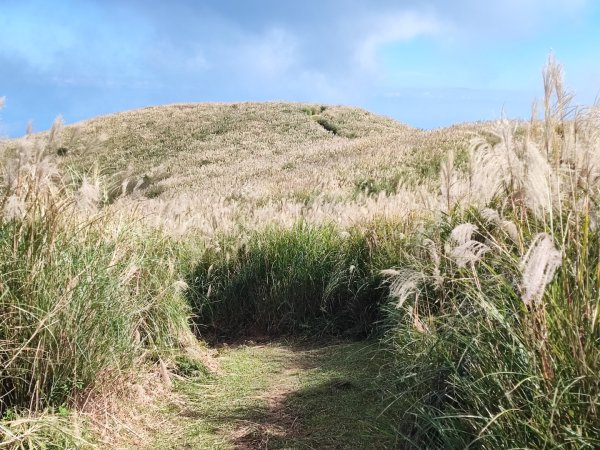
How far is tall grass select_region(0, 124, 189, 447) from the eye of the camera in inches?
120

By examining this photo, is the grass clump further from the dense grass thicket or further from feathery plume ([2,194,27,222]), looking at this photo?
feathery plume ([2,194,27,222])

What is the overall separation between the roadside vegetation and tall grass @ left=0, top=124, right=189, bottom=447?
0.01 metres

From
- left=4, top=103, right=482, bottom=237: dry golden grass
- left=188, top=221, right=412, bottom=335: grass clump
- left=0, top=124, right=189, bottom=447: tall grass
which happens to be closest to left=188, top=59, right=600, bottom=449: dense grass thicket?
left=188, top=221, right=412, bottom=335: grass clump

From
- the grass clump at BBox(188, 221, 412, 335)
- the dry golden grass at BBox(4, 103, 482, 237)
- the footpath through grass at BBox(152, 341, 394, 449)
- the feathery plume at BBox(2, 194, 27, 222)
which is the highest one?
the dry golden grass at BBox(4, 103, 482, 237)

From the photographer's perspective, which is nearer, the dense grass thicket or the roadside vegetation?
the dense grass thicket

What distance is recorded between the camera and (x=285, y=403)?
12.8 feet

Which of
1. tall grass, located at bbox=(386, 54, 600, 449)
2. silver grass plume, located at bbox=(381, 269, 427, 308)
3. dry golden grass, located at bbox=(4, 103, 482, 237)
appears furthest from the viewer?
dry golden grass, located at bbox=(4, 103, 482, 237)

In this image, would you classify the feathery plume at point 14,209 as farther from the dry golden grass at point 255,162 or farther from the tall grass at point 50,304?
the dry golden grass at point 255,162

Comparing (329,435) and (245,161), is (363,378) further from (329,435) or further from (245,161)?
(245,161)

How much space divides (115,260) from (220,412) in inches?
50.2

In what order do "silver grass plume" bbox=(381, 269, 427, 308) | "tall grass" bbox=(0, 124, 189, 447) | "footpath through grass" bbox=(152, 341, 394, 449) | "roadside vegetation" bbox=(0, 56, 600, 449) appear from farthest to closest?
"footpath through grass" bbox=(152, 341, 394, 449), "tall grass" bbox=(0, 124, 189, 447), "silver grass plume" bbox=(381, 269, 427, 308), "roadside vegetation" bbox=(0, 56, 600, 449)

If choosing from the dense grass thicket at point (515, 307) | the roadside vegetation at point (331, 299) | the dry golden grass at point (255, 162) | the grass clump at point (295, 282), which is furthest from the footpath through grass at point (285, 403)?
the dry golden grass at point (255, 162)

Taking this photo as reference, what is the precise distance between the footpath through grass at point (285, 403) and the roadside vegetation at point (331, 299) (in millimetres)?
20

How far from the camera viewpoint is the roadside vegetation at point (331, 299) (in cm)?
213
